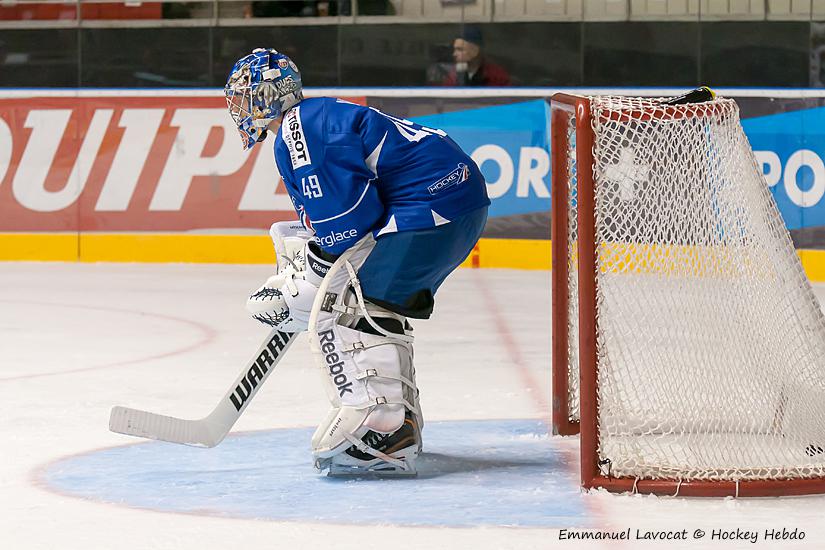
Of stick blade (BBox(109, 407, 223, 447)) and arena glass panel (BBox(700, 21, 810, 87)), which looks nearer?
stick blade (BBox(109, 407, 223, 447))

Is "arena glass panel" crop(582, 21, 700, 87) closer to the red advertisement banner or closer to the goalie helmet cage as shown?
the red advertisement banner

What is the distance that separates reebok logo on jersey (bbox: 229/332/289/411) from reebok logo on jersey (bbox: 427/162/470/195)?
522mm

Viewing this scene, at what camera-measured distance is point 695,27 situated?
26.8 ft

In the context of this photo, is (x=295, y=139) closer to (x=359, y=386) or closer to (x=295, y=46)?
(x=359, y=386)

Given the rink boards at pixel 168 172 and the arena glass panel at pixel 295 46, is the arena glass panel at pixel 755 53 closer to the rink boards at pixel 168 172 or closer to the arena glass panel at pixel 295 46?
the rink boards at pixel 168 172

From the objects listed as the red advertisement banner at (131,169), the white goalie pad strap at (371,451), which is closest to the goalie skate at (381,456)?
the white goalie pad strap at (371,451)

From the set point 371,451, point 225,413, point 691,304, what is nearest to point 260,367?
point 225,413

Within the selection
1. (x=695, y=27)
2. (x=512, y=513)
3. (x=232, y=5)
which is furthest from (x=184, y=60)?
(x=512, y=513)

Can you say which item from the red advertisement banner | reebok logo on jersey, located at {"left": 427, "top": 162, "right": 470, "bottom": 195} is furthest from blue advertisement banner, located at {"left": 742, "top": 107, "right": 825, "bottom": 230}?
reebok logo on jersey, located at {"left": 427, "top": 162, "right": 470, "bottom": 195}

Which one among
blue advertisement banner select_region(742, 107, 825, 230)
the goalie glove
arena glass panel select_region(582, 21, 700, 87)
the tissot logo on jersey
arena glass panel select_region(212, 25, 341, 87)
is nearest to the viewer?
the tissot logo on jersey

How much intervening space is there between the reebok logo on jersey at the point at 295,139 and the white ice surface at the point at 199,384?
77cm

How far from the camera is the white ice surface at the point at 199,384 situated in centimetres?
262

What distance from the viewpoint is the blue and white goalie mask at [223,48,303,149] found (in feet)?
10.4

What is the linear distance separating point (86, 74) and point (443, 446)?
18.6 feet
